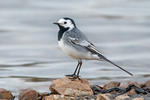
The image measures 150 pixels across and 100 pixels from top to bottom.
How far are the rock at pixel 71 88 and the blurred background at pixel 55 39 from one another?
6.87ft

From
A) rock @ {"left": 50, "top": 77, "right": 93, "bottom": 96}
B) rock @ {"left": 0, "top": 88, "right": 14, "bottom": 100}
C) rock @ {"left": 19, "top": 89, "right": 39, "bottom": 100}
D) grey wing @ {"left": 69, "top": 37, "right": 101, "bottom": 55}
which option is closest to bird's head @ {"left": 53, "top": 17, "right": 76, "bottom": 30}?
grey wing @ {"left": 69, "top": 37, "right": 101, "bottom": 55}

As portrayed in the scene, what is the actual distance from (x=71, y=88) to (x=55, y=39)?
836 cm

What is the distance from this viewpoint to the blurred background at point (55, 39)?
1470cm

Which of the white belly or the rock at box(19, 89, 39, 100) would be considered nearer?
the rock at box(19, 89, 39, 100)

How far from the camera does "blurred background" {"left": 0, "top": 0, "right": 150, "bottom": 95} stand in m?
14.7

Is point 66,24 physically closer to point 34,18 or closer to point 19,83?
point 19,83

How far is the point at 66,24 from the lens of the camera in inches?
454

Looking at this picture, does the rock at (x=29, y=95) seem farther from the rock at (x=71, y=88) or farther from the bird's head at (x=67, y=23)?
the bird's head at (x=67, y=23)

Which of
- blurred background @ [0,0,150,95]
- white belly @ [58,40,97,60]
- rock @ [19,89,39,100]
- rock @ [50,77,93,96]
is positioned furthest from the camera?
blurred background @ [0,0,150,95]

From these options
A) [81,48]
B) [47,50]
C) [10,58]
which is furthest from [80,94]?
[47,50]

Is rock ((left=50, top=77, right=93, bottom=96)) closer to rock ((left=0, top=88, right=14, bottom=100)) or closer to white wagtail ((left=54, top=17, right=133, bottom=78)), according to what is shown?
white wagtail ((left=54, top=17, right=133, bottom=78))

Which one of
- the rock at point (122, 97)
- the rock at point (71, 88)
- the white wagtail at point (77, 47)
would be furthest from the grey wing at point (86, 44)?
the rock at point (122, 97)

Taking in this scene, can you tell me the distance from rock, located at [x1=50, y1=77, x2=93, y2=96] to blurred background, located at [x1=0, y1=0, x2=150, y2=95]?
6.87ft

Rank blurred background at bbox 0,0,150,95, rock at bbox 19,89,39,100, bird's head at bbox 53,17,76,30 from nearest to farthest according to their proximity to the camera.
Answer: rock at bbox 19,89,39,100 < bird's head at bbox 53,17,76,30 < blurred background at bbox 0,0,150,95
